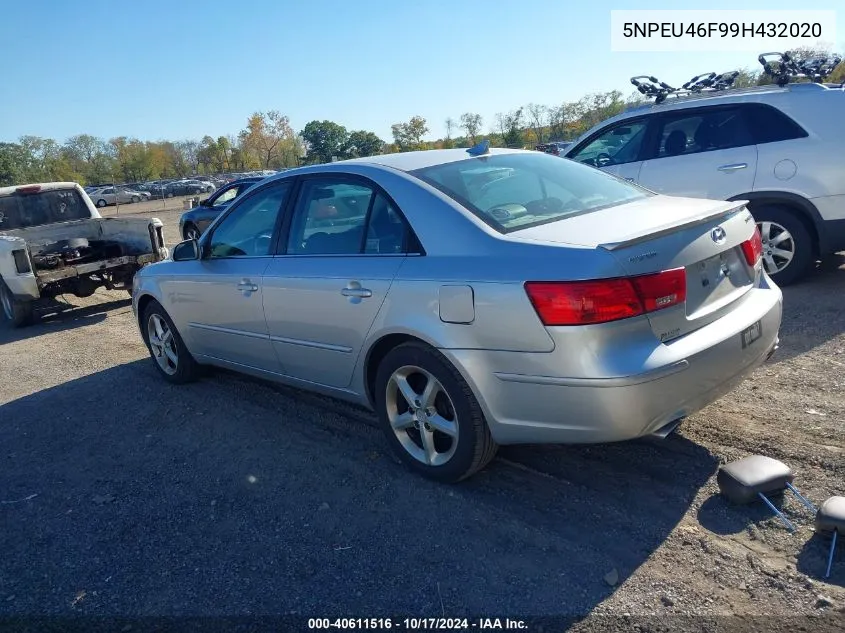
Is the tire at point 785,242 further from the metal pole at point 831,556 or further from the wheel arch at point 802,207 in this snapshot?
the metal pole at point 831,556

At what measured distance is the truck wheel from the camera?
8.62 meters

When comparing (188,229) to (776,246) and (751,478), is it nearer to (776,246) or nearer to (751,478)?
(776,246)

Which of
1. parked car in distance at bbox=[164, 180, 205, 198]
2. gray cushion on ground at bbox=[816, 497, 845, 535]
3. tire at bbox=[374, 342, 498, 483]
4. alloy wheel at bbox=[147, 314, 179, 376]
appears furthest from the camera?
parked car in distance at bbox=[164, 180, 205, 198]

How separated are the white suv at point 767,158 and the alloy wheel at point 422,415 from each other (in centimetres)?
374

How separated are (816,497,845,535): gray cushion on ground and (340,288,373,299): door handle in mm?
2285

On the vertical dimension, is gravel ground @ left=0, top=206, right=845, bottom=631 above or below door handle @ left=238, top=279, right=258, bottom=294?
below

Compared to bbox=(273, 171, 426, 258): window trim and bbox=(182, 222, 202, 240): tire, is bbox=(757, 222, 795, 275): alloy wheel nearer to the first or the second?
bbox=(273, 171, 426, 258): window trim

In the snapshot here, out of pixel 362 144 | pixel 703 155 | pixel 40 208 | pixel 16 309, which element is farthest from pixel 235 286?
pixel 362 144

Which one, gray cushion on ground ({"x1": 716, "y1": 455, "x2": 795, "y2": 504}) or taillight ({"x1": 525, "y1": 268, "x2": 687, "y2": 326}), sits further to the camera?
gray cushion on ground ({"x1": 716, "y1": 455, "x2": 795, "y2": 504})

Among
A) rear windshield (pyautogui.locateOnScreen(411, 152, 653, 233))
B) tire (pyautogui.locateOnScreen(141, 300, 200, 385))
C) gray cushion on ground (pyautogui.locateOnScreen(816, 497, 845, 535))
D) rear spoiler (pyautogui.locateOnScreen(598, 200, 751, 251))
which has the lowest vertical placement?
gray cushion on ground (pyautogui.locateOnScreen(816, 497, 845, 535))

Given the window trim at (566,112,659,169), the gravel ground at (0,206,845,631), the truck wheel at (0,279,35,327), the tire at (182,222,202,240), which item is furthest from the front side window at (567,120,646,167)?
the tire at (182,222,202,240)

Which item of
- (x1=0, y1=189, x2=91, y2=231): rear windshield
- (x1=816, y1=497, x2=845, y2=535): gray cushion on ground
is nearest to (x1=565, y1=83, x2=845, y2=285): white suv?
(x1=816, y1=497, x2=845, y2=535): gray cushion on ground

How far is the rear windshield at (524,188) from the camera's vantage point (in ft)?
11.0

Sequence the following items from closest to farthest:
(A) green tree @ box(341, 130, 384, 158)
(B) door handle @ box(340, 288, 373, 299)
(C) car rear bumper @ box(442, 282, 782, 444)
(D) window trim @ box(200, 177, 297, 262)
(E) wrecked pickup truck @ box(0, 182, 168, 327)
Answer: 1. (C) car rear bumper @ box(442, 282, 782, 444)
2. (B) door handle @ box(340, 288, 373, 299)
3. (D) window trim @ box(200, 177, 297, 262)
4. (E) wrecked pickup truck @ box(0, 182, 168, 327)
5. (A) green tree @ box(341, 130, 384, 158)
